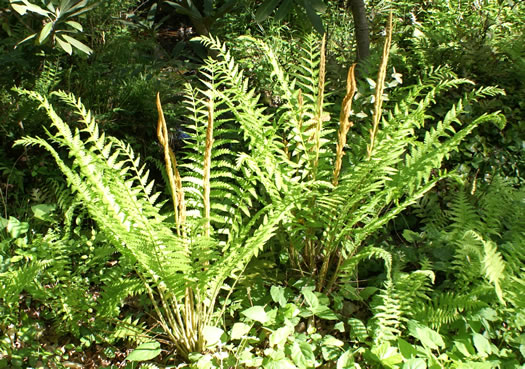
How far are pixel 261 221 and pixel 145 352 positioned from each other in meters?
0.88

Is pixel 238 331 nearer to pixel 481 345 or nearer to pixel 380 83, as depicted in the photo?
pixel 481 345

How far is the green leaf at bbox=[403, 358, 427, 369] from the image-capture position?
1482mm

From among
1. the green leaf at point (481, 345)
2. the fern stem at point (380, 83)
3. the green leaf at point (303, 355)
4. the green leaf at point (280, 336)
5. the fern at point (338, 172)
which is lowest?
the green leaf at point (481, 345)

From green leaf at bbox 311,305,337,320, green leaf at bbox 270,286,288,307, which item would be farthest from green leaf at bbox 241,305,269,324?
green leaf at bbox 311,305,337,320

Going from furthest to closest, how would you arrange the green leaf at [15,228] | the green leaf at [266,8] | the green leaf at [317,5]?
1. the green leaf at [266,8]
2. the green leaf at [317,5]
3. the green leaf at [15,228]

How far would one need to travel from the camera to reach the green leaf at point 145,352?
1.56 meters

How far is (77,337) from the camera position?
5.92 ft

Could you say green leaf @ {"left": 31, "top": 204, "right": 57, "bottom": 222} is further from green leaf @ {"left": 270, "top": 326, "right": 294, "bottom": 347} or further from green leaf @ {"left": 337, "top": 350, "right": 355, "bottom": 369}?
green leaf @ {"left": 337, "top": 350, "right": 355, "bottom": 369}

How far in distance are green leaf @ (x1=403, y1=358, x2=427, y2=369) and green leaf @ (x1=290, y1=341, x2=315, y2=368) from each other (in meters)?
0.32

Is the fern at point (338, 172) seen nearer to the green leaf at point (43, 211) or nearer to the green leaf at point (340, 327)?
the green leaf at point (340, 327)

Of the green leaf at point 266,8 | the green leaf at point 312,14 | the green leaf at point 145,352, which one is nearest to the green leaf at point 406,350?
the green leaf at point 145,352

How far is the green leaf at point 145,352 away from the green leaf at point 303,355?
0.49 meters

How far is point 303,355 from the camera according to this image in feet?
5.24

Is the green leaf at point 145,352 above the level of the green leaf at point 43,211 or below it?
below
